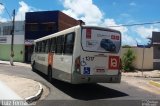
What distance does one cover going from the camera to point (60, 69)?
16.8 m

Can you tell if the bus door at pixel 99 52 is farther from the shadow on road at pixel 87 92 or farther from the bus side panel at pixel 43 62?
the bus side panel at pixel 43 62

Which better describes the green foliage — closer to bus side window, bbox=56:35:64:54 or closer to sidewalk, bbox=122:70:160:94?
sidewalk, bbox=122:70:160:94

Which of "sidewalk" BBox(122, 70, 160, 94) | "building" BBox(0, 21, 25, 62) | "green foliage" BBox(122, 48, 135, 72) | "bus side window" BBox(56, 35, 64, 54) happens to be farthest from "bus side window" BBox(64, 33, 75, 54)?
"building" BBox(0, 21, 25, 62)

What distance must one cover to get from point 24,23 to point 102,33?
35224 millimetres

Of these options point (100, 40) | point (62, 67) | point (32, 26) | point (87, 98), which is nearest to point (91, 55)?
point (100, 40)

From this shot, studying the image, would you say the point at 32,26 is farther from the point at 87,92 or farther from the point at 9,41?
the point at 87,92

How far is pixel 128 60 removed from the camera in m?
34.3

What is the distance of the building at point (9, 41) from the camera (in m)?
49.8

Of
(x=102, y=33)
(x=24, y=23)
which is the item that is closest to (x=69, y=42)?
(x=102, y=33)

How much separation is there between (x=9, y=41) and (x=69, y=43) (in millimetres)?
38996

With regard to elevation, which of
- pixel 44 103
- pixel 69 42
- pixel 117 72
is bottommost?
pixel 44 103

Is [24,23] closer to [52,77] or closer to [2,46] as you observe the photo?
[2,46]

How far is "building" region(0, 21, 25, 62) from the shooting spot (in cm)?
4977

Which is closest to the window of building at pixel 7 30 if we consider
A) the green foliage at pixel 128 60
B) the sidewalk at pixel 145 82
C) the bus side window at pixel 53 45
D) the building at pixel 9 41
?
the building at pixel 9 41
